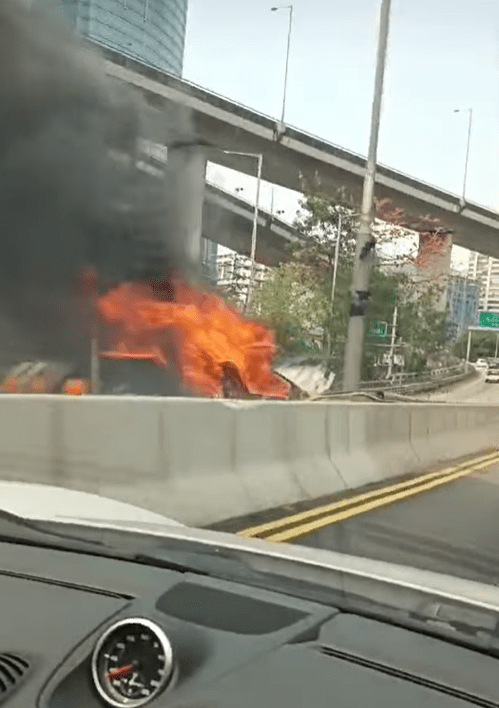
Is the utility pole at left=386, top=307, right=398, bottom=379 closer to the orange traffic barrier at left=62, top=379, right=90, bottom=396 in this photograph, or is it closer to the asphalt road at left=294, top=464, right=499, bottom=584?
the orange traffic barrier at left=62, top=379, right=90, bottom=396

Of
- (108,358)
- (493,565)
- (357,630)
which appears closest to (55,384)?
(108,358)

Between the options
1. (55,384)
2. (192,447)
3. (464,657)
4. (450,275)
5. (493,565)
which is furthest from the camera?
(450,275)

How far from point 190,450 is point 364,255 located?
9629mm

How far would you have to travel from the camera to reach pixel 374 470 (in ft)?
32.9

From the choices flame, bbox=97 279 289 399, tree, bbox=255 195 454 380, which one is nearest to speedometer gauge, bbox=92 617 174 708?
flame, bbox=97 279 289 399

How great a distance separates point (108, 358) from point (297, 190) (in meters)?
26.2

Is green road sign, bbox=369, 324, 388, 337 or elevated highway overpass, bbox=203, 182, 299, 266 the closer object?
elevated highway overpass, bbox=203, 182, 299, 266

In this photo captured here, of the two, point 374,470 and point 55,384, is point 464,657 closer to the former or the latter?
point 374,470

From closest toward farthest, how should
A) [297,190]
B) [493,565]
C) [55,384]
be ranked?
1. [493,565]
2. [55,384]
3. [297,190]

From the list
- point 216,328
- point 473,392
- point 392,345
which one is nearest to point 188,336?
point 216,328

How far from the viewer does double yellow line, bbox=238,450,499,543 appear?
643cm

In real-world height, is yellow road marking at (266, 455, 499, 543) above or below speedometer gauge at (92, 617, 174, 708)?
below

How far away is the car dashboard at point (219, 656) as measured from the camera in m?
1.66

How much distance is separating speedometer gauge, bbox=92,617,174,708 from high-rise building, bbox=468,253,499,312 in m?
23.1
